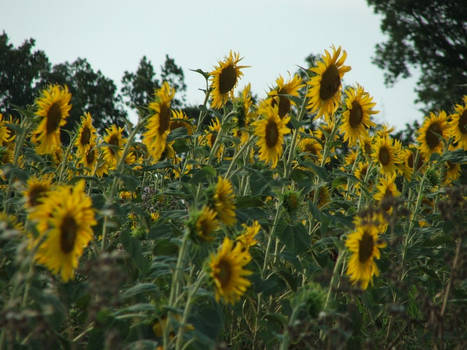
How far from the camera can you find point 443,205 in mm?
2234

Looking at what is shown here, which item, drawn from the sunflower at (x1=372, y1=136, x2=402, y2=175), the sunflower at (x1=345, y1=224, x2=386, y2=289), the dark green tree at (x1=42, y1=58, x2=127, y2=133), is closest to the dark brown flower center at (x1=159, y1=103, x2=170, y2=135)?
the sunflower at (x1=345, y1=224, x2=386, y2=289)

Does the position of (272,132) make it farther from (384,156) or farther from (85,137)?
(85,137)

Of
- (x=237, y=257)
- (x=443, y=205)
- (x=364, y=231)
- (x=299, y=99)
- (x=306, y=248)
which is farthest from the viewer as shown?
(x=299, y=99)

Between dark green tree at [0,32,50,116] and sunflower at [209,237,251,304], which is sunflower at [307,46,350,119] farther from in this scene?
dark green tree at [0,32,50,116]

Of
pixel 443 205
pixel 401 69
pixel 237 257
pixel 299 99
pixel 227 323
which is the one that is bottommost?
pixel 227 323

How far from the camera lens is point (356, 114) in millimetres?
3869

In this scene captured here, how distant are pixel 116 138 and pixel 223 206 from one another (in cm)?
249

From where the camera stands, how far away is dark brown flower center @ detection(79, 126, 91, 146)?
446 cm

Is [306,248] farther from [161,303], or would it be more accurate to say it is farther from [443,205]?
[161,303]

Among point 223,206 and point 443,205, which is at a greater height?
point 443,205

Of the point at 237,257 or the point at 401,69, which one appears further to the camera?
the point at 401,69

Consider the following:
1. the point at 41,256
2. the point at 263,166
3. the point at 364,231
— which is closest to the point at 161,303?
the point at 41,256

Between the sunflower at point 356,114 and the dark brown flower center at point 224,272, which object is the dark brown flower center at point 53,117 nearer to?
the dark brown flower center at point 224,272

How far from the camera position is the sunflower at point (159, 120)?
9.57 feet
